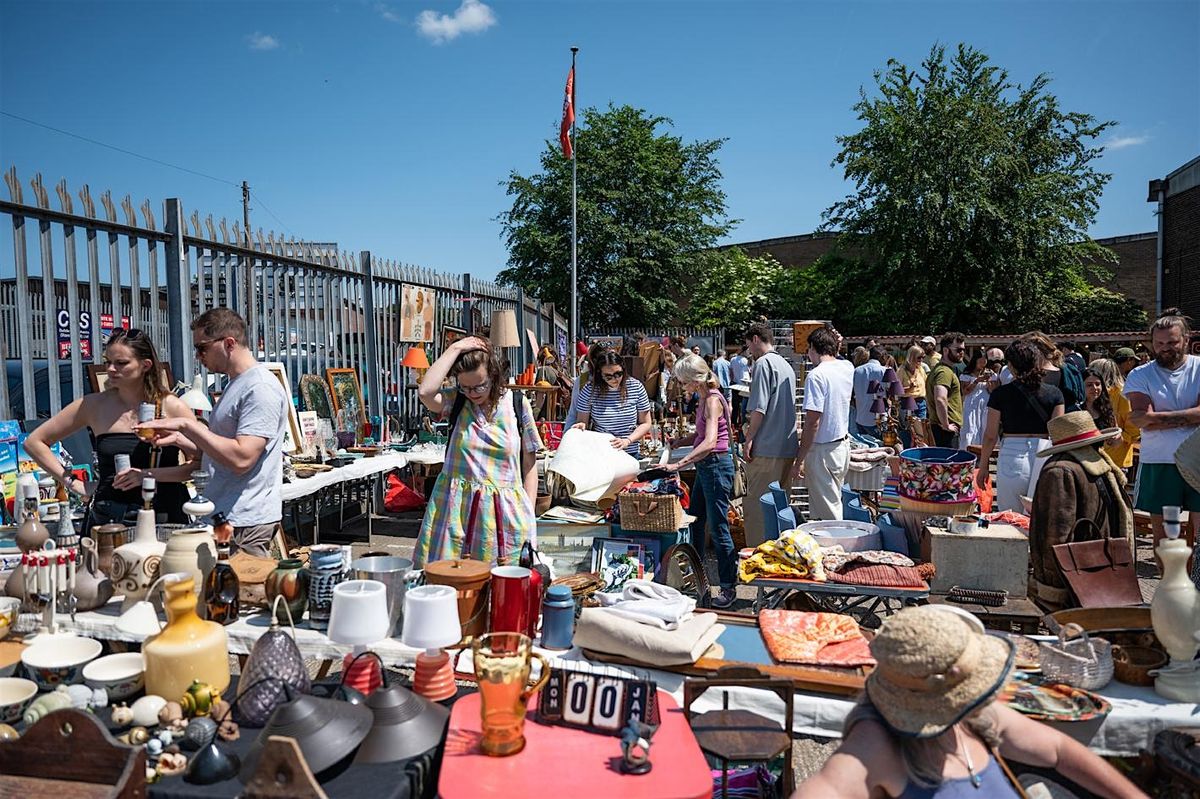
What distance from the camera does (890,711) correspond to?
1679 mm

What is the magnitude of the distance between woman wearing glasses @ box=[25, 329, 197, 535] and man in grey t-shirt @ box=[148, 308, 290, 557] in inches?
12.7

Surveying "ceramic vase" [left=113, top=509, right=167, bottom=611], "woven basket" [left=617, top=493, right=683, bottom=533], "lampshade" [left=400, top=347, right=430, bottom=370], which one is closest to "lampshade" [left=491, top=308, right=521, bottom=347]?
"lampshade" [left=400, top=347, right=430, bottom=370]

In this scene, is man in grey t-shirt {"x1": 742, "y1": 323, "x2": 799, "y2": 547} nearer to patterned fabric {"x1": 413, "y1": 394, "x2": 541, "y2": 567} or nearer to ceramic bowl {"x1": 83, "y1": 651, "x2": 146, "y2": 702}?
patterned fabric {"x1": 413, "y1": 394, "x2": 541, "y2": 567}

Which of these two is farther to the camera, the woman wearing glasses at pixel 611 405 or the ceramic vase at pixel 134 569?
the woman wearing glasses at pixel 611 405

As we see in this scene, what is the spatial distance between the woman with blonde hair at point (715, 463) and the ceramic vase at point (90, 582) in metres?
3.27

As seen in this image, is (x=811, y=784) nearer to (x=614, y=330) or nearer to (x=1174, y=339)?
(x=1174, y=339)

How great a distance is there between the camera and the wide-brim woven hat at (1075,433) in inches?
125

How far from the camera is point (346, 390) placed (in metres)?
8.11

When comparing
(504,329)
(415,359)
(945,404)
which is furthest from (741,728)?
(504,329)

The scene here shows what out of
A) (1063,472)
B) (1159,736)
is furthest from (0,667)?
(1063,472)

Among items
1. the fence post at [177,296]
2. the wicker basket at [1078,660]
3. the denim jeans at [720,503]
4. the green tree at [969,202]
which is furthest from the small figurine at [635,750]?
the green tree at [969,202]

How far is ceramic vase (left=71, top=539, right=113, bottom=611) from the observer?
8.82 feet

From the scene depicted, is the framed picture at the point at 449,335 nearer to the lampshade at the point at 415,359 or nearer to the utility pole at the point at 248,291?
the lampshade at the point at 415,359

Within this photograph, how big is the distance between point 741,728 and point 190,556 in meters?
1.83
